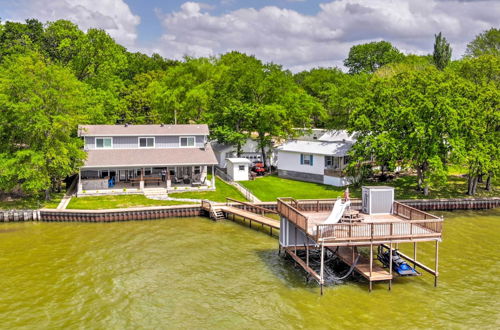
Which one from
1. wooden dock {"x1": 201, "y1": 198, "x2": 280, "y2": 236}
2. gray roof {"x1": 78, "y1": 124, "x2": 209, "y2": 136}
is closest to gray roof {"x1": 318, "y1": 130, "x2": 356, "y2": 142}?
gray roof {"x1": 78, "y1": 124, "x2": 209, "y2": 136}

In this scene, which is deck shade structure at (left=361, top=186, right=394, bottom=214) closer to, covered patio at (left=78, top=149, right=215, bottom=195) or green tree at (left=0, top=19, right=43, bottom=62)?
covered patio at (left=78, top=149, right=215, bottom=195)

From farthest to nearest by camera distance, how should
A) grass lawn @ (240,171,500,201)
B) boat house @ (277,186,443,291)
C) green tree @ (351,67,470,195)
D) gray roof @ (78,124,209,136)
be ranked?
gray roof @ (78,124,209,136)
grass lawn @ (240,171,500,201)
green tree @ (351,67,470,195)
boat house @ (277,186,443,291)

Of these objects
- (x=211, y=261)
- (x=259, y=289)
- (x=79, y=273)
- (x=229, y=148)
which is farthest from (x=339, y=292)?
(x=229, y=148)

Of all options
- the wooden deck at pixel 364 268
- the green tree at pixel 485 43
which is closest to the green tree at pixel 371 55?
the green tree at pixel 485 43

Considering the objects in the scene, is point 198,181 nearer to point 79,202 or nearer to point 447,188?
point 79,202

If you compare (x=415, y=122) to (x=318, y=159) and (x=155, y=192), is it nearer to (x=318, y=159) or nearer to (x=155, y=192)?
(x=318, y=159)

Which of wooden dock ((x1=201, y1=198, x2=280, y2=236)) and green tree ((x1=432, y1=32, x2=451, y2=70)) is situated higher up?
green tree ((x1=432, y1=32, x2=451, y2=70))
